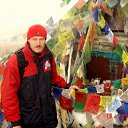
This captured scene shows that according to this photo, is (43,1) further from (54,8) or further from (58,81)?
(58,81)

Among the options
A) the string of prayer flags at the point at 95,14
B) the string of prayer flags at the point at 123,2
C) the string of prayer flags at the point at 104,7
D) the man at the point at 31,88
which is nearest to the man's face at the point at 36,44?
the man at the point at 31,88

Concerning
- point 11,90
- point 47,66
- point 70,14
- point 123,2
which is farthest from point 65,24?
point 11,90

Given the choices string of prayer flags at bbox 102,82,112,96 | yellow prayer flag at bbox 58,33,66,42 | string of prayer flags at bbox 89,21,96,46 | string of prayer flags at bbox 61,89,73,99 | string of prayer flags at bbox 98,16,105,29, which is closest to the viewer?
string of prayer flags at bbox 61,89,73,99

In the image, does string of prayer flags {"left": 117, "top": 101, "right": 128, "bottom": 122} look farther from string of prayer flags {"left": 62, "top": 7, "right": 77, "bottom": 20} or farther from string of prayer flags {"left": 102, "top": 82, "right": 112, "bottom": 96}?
string of prayer flags {"left": 62, "top": 7, "right": 77, "bottom": 20}

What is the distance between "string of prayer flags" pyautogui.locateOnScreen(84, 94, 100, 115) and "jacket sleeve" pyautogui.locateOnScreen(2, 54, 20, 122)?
1163mm

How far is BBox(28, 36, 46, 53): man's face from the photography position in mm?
3496

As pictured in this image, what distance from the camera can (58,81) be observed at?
4082mm

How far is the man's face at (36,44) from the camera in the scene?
3.50 meters

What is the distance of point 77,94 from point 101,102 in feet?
1.28

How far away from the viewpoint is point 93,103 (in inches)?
163

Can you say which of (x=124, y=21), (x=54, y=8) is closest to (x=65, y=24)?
(x=124, y=21)

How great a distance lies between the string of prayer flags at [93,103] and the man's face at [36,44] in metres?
1.06

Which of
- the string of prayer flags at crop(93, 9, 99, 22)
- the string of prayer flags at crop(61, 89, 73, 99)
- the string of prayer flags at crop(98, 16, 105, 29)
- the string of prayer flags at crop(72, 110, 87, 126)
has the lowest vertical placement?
the string of prayer flags at crop(72, 110, 87, 126)

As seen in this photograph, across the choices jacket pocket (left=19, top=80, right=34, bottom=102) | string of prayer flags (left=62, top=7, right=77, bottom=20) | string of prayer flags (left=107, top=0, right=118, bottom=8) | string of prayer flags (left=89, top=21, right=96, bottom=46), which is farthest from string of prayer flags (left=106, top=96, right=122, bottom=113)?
string of prayer flags (left=107, top=0, right=118, bottom=8)
